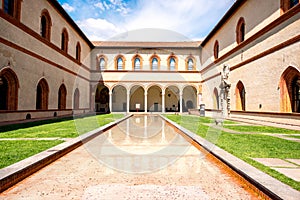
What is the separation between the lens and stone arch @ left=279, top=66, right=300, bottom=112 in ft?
38.9

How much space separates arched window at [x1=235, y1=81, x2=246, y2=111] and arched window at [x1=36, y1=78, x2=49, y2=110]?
15.6 metres

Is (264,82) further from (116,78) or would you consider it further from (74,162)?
(116,78)

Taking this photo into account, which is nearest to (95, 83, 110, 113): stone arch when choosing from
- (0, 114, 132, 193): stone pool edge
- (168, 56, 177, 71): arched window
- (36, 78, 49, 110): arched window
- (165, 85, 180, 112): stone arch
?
(165, 85, 180, 112): stone arch

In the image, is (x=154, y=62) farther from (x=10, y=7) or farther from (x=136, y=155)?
(x=136, y=155)

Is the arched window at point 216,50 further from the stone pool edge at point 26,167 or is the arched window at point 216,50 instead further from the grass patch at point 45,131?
the stone pool edge at point 26,167

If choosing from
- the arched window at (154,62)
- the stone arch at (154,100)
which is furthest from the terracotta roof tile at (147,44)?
the stone arch at (154,100)

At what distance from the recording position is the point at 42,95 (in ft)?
53.3

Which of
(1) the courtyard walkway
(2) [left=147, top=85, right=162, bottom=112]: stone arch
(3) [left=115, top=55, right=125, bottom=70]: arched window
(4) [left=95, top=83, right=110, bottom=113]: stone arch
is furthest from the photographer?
(2) [left=147, top=85, right=162, bottom=112]: stone arch

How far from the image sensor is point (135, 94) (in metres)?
35.8

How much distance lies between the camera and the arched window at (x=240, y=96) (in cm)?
1778

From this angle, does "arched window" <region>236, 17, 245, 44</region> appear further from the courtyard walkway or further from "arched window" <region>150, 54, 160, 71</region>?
the courtyard walkway

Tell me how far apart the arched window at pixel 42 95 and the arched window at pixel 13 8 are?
4.92 metres

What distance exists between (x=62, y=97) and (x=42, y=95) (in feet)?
12.7

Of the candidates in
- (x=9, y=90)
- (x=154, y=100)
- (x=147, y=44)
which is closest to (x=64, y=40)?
(x=9, y=90)
